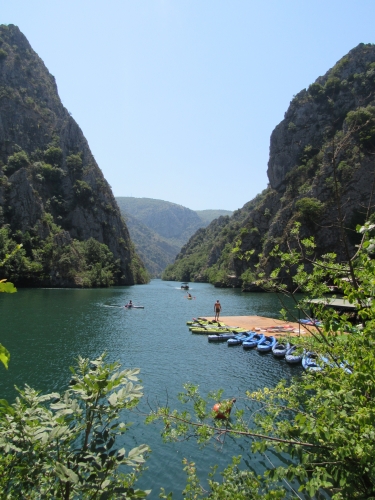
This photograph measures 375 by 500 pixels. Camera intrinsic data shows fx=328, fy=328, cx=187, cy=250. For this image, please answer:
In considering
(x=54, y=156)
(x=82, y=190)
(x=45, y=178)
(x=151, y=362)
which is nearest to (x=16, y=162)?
(x=45, y=178)

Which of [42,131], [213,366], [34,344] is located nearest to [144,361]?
[213,366]

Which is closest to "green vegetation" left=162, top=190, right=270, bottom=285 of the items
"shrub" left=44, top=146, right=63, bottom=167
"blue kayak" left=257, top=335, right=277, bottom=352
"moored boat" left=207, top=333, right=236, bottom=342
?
"shrub" left=44, top=146, right=63, bottom=167

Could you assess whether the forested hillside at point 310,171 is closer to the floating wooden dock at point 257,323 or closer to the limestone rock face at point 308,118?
the limestone rock face at point 308,118

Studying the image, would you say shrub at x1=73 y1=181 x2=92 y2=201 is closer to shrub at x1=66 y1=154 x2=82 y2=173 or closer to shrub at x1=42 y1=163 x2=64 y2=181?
shrub at x1=42 y1=163 x2=64 y2=181

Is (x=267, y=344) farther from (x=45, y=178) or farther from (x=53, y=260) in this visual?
(x=45, y=178)

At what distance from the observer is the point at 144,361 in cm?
2103

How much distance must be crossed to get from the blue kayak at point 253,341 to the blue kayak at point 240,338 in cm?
33

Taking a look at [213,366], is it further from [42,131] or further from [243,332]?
[42,131]

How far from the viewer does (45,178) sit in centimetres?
10288

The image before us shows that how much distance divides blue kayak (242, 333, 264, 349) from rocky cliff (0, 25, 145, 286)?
2535 inches

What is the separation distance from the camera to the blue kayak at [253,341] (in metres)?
25.4

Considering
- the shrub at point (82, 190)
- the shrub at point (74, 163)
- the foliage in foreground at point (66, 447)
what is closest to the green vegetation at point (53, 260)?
the shrub at point (82, 190)

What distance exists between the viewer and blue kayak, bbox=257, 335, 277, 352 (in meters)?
24.0

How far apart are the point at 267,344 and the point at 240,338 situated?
2900 millimetres
